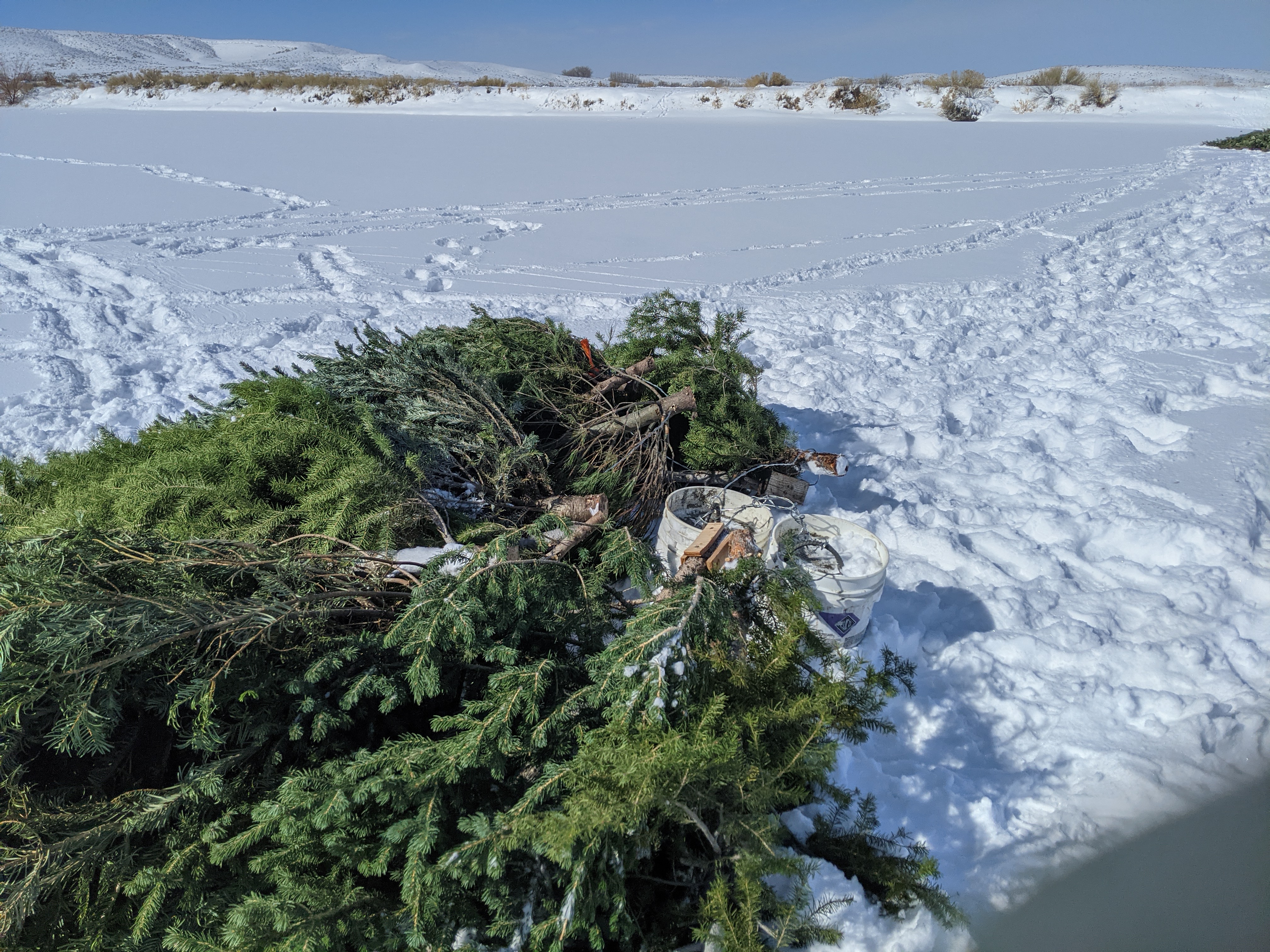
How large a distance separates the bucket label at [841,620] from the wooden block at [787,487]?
1193 mm

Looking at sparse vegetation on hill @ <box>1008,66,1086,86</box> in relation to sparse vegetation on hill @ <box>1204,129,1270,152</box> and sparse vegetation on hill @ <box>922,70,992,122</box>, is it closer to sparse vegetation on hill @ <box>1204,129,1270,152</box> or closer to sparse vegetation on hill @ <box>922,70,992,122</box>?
sparse vegetation on hill @ <box>922,70,992,122</box>

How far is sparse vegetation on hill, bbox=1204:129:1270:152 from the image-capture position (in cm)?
1847

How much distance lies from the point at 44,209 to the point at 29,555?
11261 mm

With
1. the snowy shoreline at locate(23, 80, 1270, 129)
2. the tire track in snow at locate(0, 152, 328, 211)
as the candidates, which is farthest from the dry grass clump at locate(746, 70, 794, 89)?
the tire track in snow at locate(0, 152, 328, 211)

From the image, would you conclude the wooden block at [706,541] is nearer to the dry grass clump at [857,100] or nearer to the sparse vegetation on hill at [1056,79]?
the dry grass clump at [857,100]

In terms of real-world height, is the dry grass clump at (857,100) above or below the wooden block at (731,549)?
above

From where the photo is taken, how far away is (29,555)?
6.01 ft

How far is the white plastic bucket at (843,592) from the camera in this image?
8.78ft

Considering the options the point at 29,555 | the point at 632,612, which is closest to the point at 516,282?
the point at 632,612

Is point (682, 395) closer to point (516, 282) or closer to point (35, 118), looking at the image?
point (516, 282)

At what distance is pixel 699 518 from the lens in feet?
10.6

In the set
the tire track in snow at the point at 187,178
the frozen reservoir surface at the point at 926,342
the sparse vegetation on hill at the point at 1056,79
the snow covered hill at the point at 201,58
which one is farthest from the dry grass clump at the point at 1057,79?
the tire track in snow at the point at 187,178

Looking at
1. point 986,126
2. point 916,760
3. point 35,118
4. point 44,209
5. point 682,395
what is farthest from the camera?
point 986,126

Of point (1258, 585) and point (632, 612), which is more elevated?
point (632, 612)
